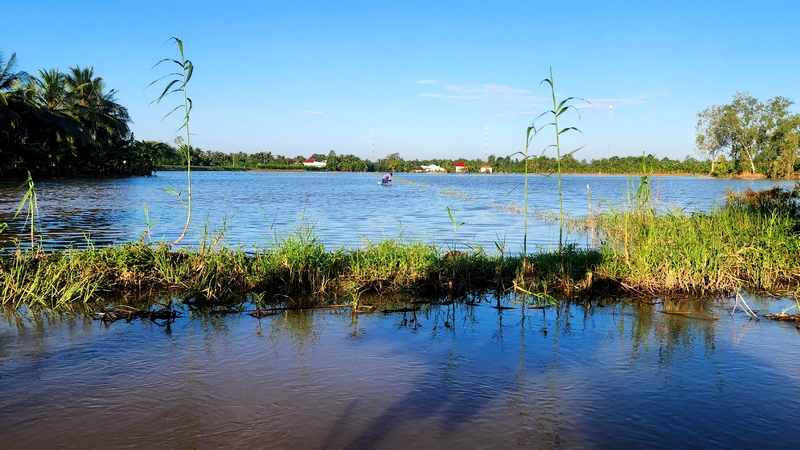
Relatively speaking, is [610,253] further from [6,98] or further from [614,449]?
[6,98]

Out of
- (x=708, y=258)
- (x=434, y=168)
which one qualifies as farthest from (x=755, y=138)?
(x=434, y=168)

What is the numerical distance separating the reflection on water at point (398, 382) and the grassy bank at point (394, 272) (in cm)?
72

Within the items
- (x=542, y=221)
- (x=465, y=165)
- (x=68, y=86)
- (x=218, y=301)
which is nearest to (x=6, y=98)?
(x=68, y=86)

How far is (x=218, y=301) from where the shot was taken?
6.04m

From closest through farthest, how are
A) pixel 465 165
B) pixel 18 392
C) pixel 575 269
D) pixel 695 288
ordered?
1. pixel 18 392
2. pixel 695 288
3. pixel 575 269
4. pixel 465 165

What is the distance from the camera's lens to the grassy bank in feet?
20.1

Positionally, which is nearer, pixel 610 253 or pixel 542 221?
pixel 610 253

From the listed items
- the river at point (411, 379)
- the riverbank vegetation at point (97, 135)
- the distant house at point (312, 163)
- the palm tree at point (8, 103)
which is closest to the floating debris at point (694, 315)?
the river at point (411, 379)

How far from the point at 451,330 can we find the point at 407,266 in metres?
1.64

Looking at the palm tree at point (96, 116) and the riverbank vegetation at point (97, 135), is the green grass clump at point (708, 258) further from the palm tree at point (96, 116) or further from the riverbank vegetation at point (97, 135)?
the palm tree at point (96, 116)

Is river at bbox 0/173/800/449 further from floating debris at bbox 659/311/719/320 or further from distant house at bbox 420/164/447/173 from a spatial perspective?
distant house at bbox 420/164/447/173

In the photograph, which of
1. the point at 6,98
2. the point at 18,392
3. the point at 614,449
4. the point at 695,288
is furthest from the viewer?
the point at 6,98

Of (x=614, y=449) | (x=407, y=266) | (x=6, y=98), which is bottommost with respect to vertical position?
(x=614, y=449)

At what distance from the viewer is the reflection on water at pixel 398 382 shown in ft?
10.6
